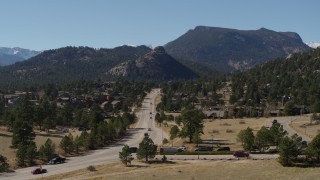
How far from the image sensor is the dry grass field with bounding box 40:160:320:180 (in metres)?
71.5

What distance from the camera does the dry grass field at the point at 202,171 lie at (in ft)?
235

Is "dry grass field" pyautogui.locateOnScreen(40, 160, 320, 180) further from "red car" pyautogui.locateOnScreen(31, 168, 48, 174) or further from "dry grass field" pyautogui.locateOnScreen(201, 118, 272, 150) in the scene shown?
"dry grass field" pyautogui.locateOnScreen(201, 118, 272, 150)

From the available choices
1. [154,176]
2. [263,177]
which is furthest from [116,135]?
[263,177]

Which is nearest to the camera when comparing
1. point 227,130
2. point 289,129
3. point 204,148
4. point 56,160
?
point 56,160

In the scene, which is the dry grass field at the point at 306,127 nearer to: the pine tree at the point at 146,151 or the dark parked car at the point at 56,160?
the pine tree at the point at 146,151

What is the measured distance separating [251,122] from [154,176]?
88504 mm

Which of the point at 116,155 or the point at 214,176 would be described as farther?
the point at 116,155

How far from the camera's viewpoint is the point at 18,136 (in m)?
112

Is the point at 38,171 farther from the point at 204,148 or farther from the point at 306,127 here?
the point at 306,127

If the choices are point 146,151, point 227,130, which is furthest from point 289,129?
point 146,151

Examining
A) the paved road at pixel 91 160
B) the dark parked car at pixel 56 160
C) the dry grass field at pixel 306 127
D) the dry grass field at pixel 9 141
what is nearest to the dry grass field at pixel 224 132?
the dry grass field at pixel 306 127

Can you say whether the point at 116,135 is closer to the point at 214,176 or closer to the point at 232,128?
the point at 232,128

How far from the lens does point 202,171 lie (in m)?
77.1

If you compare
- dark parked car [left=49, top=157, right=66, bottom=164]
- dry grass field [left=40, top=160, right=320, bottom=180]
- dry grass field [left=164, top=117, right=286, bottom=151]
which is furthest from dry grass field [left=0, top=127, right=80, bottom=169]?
dry grass field [left=164, top=117, right=286, bottom=151]
